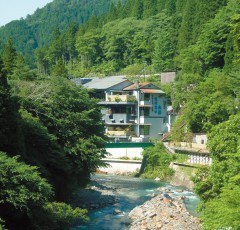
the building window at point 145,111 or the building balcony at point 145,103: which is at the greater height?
the building balcony at point 145,103

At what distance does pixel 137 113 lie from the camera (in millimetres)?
48594

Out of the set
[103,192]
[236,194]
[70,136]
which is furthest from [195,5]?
[236,194]

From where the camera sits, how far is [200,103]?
35.2 meters

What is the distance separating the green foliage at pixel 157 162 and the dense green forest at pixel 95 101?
81.2 inches

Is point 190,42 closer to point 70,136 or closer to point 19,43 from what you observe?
point 70,136

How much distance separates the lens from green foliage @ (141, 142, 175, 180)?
1454 inches

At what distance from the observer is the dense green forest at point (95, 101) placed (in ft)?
48.8

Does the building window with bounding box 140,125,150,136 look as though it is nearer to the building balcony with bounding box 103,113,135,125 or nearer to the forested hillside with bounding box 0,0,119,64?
the building balcony with bounding box 103,113,135,125

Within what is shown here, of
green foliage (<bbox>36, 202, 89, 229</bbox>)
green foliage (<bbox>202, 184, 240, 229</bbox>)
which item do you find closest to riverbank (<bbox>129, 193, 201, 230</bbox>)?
green foliage (<bbox>36, 202, 89, 229</bbox>)

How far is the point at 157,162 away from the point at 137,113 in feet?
36.6

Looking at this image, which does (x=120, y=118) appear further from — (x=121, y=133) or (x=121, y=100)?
(x=121, y=100)

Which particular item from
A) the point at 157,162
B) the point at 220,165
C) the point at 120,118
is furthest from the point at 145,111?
the point at 220,165

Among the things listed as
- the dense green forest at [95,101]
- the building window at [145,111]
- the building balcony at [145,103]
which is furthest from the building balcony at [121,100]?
the dense green forest at [95,101]

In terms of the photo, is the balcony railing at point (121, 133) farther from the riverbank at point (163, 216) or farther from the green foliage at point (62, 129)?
the riverbank at point (163, 216)
